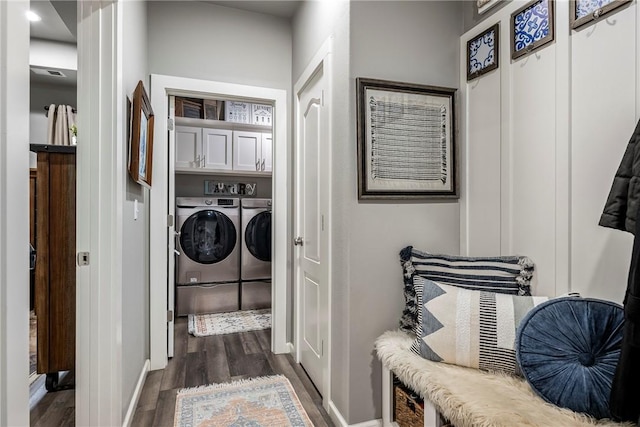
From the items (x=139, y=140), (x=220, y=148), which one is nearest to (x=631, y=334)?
(x=139, y=140)

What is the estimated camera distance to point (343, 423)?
1746 mm

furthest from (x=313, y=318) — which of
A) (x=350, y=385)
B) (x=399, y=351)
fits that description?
(x=399, y=351)

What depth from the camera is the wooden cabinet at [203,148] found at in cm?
401

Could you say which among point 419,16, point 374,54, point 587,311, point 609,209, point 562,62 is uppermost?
point 419,16

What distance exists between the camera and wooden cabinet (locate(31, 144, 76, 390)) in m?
2.07

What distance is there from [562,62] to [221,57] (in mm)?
2259

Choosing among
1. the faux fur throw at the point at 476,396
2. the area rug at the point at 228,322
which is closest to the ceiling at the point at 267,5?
the faux fur throw at the point at 476,396

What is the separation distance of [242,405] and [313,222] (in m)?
1.20

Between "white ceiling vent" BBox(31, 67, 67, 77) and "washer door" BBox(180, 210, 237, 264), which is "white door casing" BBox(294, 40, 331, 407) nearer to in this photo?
"washer door" BBox(180, 210, 237, 264)

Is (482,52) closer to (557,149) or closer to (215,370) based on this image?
(557,149)

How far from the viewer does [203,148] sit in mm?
4082

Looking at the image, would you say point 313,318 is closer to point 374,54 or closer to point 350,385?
point 350,385

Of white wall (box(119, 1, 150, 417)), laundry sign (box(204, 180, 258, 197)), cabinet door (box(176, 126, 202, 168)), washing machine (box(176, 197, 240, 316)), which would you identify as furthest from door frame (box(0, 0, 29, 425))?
laundry sign (box(204, 180, 258, 197))

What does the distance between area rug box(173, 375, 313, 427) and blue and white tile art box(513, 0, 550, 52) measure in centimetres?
221
